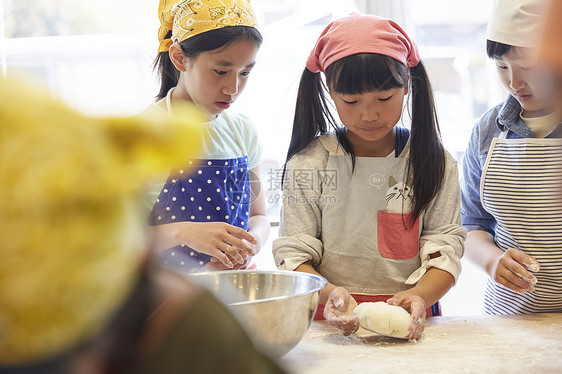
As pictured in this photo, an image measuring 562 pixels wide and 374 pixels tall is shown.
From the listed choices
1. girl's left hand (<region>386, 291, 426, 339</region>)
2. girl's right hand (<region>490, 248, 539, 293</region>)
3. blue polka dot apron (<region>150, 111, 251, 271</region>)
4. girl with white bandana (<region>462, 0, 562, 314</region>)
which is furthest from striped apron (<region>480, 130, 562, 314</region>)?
blue polka dot apron (<region>150, 111, 251, 271</region>)

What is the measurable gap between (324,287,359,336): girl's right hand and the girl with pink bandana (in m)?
0.08

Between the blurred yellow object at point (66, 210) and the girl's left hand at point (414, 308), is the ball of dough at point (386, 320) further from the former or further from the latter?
the blurred yellow object at point (66, 210)

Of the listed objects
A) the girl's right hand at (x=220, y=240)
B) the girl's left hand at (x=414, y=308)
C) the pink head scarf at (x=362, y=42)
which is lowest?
the girl's left hand at (x=414, y=308)

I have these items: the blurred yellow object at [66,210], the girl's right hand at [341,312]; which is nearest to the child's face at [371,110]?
the girl's right hand at [341,312]

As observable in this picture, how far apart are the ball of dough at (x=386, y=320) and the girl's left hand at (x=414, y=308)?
11 mm

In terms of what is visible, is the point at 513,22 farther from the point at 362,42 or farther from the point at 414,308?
the point at 414,308

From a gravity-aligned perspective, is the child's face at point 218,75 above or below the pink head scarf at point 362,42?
below

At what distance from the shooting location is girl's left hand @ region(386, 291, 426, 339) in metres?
0.85

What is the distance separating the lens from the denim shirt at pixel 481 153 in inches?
50.0

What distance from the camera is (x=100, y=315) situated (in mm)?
106

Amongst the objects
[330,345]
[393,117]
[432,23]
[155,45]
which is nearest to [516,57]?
[393,117]

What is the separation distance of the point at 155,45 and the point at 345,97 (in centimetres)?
119

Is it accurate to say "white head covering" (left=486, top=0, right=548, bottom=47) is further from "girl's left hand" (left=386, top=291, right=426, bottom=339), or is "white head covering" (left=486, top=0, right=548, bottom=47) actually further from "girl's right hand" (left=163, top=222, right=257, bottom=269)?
"girl's right hand" (left=163, top=222, right=257, bottom=269)

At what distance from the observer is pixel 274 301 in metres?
0.66
